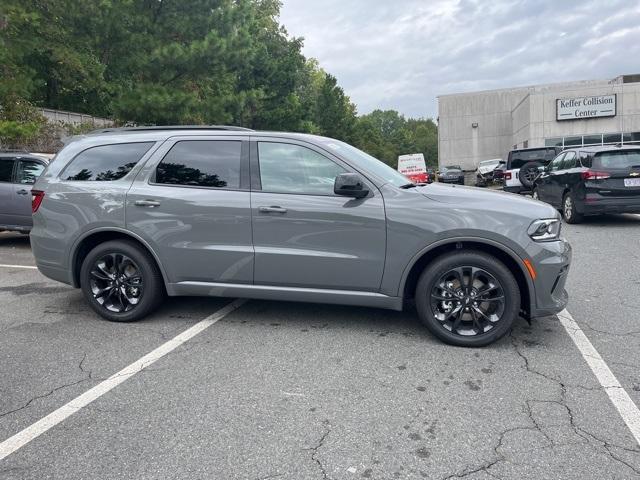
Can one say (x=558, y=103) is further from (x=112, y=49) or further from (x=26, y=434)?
(x=26, y=434)

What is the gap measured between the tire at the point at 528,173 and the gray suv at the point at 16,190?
43.2 ft

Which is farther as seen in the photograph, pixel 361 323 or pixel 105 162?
pixel 105 162

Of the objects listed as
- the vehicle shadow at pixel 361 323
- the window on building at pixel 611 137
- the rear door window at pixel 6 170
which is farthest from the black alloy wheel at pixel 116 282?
the window on building at pixel 611 137

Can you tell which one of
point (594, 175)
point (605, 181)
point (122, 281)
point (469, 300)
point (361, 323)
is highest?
point (594, 175)

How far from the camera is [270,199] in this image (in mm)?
4402

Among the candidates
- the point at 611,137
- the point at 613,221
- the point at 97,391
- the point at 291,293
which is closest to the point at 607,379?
the point at 291,293

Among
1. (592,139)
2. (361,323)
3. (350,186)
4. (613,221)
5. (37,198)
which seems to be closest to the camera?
(350,186)

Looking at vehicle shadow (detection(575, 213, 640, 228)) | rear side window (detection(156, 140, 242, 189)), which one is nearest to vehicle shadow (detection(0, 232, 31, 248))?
rear side window (detection(156, 140, 242, 189))

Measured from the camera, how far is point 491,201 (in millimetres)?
4113

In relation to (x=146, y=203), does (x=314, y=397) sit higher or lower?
lower

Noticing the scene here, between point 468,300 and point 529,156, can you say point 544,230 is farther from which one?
point 529,156

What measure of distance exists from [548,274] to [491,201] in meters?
0.72

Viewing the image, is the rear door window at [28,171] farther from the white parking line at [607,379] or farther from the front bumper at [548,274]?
the white parking line at [607,379]

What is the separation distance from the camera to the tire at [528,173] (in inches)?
611
